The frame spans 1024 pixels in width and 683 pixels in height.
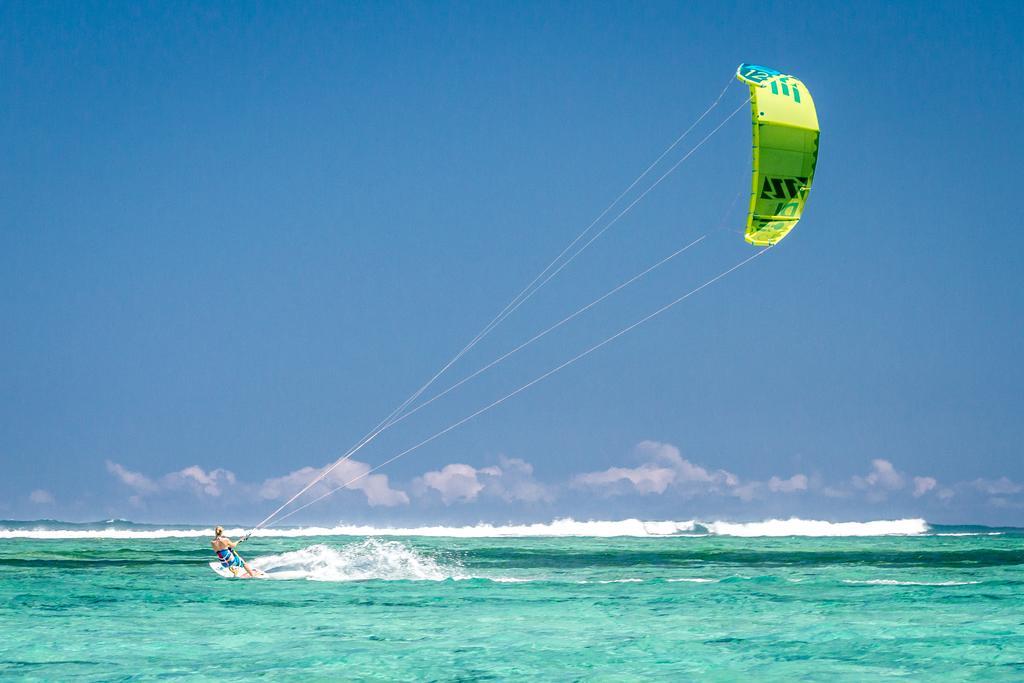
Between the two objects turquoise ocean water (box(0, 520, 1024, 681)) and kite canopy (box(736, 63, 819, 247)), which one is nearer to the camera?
turquoise ocean water (box(0, 520, 1024, 681))

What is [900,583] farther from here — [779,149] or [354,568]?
[354,568]

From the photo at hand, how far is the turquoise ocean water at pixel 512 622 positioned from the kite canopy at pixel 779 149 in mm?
7631

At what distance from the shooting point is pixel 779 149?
2123cm

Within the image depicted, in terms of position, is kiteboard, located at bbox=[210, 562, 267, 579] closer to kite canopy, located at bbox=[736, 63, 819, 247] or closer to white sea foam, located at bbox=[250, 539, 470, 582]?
white sea foam, located at bbox=[250, 539, 470, 582]

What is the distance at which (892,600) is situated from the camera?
76.9 feet

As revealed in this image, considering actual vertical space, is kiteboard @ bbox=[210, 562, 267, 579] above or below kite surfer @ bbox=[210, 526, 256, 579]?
below

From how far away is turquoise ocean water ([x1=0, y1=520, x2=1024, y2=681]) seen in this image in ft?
49.8

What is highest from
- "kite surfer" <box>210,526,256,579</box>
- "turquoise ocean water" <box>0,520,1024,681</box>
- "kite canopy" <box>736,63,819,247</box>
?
"kite canopy" <box>736,63,819,247</box>

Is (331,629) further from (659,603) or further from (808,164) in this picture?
(808,164)

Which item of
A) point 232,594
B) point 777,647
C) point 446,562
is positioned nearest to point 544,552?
point 446,562

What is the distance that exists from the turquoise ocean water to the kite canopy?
763 centimetres

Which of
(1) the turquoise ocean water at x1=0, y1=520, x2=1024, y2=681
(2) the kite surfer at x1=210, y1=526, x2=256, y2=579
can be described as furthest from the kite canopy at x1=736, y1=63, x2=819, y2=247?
(2) the kite surfer at x1=210, y1=526, x2=256, y2=579

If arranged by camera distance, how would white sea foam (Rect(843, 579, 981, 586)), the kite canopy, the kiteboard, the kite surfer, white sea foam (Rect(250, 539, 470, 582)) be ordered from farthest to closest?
1. white sea foam (Rect(250, 539, 470, 582))
2. the kiteboard
3. the kite surfer
4. white sea foam (Rect(843, 579, 981, 586))
5. the kite canopy

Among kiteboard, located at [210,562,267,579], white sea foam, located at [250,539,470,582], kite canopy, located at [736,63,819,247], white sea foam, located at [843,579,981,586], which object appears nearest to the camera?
kite canopy, located at [736,63,819,247]
